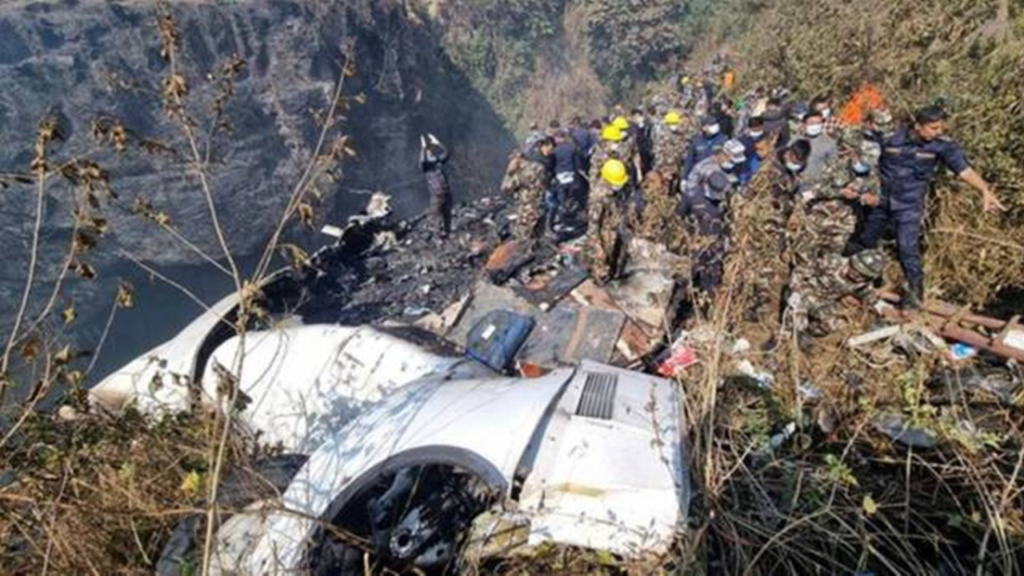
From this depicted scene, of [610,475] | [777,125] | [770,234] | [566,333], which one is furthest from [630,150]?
[610,475]

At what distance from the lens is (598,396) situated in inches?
123

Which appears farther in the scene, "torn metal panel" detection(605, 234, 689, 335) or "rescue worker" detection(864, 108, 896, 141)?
"rescue worker" detection(864, 108, 896, 141)

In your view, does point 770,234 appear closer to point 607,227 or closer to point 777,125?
point 607,227

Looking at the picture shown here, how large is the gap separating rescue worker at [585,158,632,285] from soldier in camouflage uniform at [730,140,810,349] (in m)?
1.36

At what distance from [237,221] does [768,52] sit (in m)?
11.8

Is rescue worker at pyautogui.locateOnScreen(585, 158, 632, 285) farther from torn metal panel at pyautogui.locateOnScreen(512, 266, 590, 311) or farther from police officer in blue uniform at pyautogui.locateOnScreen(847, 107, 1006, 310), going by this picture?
police officer in blue uniform at pyautogui.locateOnScreen(847, 107, 1006, 310)

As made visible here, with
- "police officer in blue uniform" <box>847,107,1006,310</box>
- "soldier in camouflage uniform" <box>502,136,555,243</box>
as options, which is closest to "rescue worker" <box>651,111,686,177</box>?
"soldier in camouflage uniform" <box>502,136,555,243</box>

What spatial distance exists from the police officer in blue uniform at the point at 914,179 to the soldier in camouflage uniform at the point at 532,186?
361cm

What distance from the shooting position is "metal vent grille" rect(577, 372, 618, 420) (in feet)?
9.76

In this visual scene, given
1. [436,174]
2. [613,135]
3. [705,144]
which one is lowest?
[705,144]

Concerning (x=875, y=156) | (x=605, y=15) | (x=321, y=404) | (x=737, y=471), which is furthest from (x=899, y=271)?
(x=605, y=15)

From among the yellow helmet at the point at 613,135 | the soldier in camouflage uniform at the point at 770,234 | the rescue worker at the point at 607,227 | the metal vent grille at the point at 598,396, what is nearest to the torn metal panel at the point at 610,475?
the metal vent grille at the point at 598,396

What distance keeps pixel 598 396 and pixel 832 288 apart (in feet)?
9.40

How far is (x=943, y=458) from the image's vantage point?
288cm
